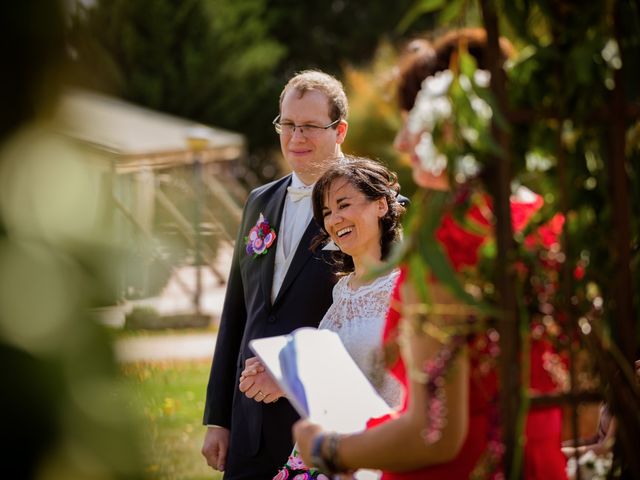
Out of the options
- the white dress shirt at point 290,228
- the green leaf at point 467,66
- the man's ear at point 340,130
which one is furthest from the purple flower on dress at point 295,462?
the green leaf at point 467,66

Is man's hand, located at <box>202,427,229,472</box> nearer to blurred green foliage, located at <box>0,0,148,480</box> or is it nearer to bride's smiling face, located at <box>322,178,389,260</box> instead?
bride's smiling face, located at <box>322,178,389,260</box>

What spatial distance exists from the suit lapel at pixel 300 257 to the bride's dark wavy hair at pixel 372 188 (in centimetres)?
22

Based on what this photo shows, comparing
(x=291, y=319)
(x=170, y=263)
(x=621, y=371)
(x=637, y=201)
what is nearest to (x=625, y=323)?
(x=621, y=371)

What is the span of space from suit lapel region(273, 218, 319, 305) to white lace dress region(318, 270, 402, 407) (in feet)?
1.14

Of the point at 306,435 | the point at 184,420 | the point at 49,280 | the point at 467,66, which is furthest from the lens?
the point at 184,420

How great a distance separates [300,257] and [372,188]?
51 cm

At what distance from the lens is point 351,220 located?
3.03m

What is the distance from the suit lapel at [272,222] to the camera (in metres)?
3.45

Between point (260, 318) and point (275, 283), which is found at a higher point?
point (275, 283)

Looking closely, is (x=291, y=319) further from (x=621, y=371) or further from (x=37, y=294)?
(x=37, y=294)

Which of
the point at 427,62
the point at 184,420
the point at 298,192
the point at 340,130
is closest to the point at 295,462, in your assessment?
the point at 298,192

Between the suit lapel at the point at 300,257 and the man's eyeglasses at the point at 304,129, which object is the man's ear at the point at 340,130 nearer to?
the man's eyeglasses at the point at 304,129

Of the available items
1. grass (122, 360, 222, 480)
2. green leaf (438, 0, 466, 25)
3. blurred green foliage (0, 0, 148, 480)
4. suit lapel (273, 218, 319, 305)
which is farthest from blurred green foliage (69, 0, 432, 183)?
blurred green foliage (0, 0, 148, 480)

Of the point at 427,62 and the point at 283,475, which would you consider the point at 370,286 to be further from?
the point at 427,62
